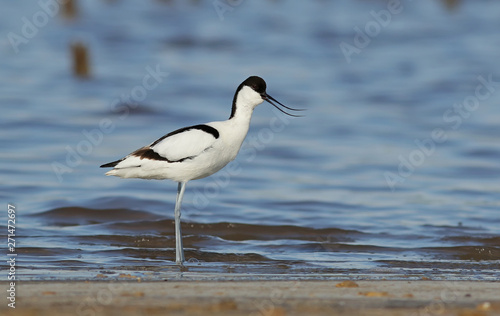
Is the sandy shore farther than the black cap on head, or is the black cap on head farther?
the black cap on head

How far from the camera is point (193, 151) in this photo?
864 cm

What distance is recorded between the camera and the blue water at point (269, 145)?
9625 millimetres

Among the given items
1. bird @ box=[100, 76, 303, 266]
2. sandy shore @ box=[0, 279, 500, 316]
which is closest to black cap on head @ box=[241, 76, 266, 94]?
bird @ box=[100, 76, 303, 266]

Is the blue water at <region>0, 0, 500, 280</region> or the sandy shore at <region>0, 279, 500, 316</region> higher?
the blue water at <region>0, 0, 500, 280</region>

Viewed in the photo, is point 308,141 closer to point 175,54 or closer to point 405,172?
point 405,172

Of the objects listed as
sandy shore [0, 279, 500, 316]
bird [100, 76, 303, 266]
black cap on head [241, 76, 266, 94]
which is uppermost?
black cap on head [241, 76, 266, 94]

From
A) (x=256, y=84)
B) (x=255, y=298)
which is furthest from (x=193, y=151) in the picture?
(x=255, y=298)

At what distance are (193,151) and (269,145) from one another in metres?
7.79

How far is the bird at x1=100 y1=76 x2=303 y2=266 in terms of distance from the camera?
8.66 meters

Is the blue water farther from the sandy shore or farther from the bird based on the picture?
the sandy shore

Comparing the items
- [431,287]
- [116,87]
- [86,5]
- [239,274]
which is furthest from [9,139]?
[86,5]

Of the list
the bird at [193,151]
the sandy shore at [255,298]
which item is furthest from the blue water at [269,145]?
the sandy shore at [255,298]

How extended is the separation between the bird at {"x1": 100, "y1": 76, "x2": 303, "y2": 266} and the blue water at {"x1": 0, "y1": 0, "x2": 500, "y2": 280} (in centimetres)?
89

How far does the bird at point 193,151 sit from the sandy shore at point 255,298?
2014 mm
